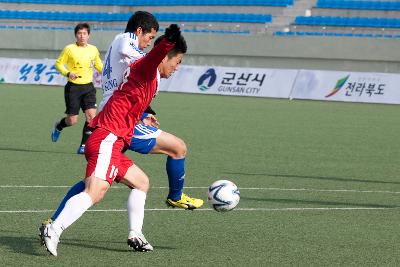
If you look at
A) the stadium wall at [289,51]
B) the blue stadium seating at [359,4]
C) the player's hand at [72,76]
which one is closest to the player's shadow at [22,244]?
the player's hand at [72,76]

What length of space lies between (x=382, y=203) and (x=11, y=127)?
10471 millimetres

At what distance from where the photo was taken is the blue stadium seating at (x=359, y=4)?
37969mm

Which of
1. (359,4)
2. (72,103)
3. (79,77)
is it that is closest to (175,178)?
(72,103)

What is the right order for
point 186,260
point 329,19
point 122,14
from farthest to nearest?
point 122,14
point 329,19
point 186,260

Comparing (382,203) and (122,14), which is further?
(122,14)

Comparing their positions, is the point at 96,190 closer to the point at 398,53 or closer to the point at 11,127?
the point at 11,127

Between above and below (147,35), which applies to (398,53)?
above

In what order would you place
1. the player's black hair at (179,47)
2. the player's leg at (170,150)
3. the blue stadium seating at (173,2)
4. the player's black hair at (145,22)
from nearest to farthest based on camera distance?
the player's black hair at (179,47) → the player's black hair at (145,22) → the player's leg at (170,150) → the blue stadium seating at (173,2)

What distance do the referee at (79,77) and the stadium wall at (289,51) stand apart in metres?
21.8

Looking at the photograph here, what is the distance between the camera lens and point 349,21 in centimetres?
3753

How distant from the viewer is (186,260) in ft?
21.9

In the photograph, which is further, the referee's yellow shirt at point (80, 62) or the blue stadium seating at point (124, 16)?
the blue stadium seating at point (124, 16)

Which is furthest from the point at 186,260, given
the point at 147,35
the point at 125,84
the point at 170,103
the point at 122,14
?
the point at 122,14

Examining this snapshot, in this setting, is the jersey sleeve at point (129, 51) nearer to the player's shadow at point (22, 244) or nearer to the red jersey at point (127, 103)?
the red jersey at point (127, 103)
